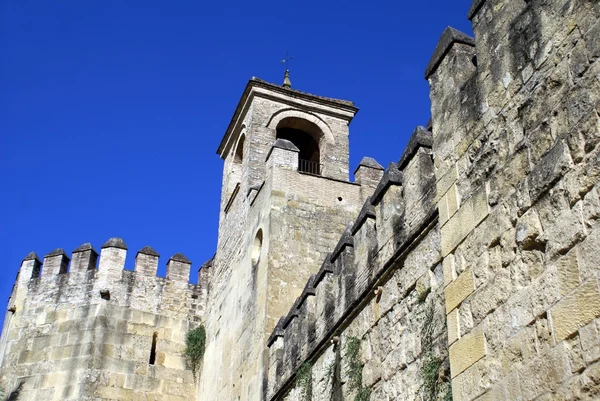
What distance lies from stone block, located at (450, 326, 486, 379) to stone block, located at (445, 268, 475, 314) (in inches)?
9.5

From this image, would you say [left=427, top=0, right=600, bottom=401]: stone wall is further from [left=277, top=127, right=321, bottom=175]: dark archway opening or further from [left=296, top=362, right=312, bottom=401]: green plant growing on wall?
[left=277, top=127, right=321, bottom=175]: dark archway opening

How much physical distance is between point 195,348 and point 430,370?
9444 millimetres

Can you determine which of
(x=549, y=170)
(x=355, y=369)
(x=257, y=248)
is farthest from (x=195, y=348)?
(x=549, y=170)

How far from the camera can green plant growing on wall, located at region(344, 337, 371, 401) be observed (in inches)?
277

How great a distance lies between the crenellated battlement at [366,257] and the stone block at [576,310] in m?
2.25

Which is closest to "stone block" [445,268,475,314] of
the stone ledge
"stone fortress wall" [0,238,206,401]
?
the stone ledge

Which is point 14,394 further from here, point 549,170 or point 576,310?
point 576,310

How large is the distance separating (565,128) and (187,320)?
11834 millimetres

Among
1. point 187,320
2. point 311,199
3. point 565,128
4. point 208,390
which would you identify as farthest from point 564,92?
point 187,320

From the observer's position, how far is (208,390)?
44.4 feet

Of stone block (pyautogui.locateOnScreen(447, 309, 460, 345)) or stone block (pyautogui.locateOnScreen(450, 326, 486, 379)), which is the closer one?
stone block (pyautogui.locateOnScreen(450, 326, 486, 379))

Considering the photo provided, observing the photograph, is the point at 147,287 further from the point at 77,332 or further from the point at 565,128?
the point at 565,128

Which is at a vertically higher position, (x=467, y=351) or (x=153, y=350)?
(x=153, y=350)

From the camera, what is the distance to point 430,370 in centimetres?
580
